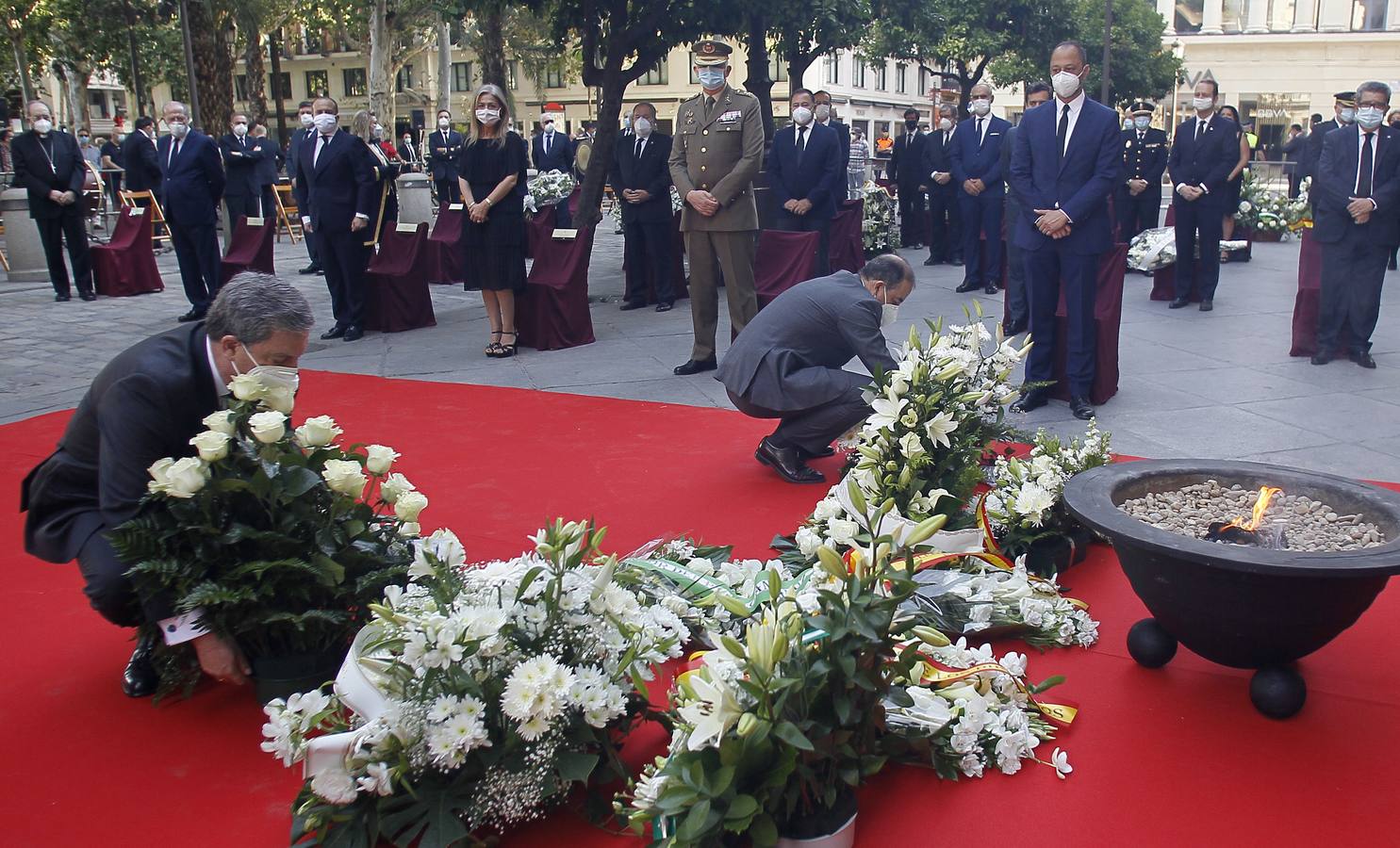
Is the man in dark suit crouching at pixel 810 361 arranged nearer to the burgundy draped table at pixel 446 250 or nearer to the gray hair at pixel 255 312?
the gray hair at pixel 255 312

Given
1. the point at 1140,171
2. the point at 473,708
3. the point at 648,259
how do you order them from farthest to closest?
1. the point at 1140,171
2. the point at 648,259
3. the point at 473,708

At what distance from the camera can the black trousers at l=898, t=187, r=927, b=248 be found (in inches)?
549

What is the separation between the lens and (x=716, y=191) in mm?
7039

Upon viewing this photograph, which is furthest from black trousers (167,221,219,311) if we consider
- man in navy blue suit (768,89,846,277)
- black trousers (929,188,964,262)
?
black trousers (929,188,964,262)

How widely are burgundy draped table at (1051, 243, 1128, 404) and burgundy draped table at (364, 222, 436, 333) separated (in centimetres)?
521

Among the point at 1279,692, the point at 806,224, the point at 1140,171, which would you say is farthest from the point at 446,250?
the point at 1279,692

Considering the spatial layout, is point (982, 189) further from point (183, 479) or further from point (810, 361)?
Answer: point (183, 479)

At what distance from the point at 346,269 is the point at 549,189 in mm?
4042

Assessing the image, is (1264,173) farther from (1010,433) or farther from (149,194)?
(1010,433)

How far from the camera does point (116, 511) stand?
2.89 meters

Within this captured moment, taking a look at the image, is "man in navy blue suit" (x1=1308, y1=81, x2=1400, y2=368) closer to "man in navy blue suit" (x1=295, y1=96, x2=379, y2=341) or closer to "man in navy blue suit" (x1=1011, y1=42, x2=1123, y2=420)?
"man in navy blue suit" (x1=1011, y1=42, x2=1123, y2=420)

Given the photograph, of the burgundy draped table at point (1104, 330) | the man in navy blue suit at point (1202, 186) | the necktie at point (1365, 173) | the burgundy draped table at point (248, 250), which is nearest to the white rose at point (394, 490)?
the burgundy draped table at point (1104, 330)

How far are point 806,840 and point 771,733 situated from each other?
0.29m

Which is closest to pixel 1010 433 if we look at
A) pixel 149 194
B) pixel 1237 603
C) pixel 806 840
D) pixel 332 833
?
pixel 1237 603
